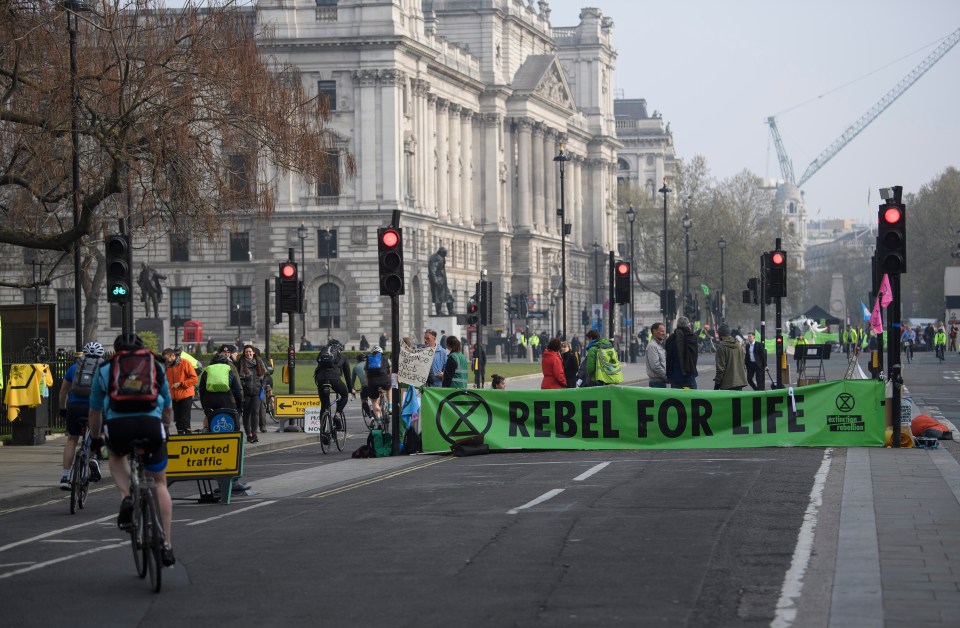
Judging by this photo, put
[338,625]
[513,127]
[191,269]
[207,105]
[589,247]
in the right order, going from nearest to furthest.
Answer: [338,625], [207,105], [191,269], [513,127], [589,247]

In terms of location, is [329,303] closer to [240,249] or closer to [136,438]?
[240,249]

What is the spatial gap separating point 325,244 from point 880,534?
269 ft

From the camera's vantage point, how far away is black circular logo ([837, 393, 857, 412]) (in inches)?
947

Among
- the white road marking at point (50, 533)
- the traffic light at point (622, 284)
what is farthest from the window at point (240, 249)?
the white road marking at point (50, 533)

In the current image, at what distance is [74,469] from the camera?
58.3 feet

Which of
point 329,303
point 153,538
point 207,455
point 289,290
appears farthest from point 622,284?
point 329,303

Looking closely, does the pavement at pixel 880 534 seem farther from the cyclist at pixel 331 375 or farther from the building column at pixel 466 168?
the building column at pixel 466 168

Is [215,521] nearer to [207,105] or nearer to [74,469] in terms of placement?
[74,469]

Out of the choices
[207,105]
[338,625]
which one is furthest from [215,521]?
[207,105]

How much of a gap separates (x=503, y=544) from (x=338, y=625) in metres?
3.67

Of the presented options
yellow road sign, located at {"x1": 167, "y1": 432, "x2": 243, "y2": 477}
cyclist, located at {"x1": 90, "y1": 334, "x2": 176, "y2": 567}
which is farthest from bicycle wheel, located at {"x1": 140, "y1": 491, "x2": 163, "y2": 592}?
yellow road sign, located at {"x1": 167, "y1": 432, "x2": 243, "y2": 477}

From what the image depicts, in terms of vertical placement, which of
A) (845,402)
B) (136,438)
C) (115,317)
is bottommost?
(845,402)

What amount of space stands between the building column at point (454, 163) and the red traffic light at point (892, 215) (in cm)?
8846

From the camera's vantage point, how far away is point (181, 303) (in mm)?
95750
